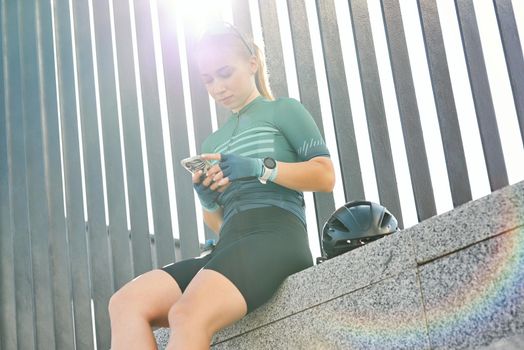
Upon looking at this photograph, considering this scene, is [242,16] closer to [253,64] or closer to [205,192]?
[253,64]

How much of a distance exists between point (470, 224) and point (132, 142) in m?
2.39

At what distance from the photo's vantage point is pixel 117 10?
4.26 metres

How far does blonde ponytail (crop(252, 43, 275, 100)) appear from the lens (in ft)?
10.0

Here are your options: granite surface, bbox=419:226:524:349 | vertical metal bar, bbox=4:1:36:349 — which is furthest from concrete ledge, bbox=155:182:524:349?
vertical metal bar, bbox=4:1:36:349

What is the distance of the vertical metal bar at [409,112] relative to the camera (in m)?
2.75

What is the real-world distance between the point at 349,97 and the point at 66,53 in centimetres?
209

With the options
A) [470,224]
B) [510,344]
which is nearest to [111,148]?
[470,224]

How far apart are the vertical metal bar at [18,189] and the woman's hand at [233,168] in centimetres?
224

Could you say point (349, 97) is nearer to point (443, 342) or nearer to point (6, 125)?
point (443, 342)

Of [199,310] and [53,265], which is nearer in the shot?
[199,310]

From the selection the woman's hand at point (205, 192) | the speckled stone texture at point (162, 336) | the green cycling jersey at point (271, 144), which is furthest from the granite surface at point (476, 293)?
the speckled stone texture at point (162, 336)

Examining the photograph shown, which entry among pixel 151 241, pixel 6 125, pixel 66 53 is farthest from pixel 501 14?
pixel 6 125

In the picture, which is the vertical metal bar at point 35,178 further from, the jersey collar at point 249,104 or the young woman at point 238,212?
the jersey collar at point 249,104

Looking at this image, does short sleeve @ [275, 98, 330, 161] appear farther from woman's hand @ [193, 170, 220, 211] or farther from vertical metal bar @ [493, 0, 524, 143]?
vertical metal bar @ [493, 0, 524, 143]
